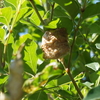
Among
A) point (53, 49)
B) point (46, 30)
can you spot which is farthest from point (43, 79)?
point (46, 30)

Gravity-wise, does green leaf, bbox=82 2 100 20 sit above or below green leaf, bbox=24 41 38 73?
above

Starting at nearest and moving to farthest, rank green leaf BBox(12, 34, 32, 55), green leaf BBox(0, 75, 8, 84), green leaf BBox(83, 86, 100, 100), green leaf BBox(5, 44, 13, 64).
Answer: green leaf BBox(83, 86, 100, 100), green leaf BBox(0, 75, 8, 84), green leaf BBox(5, 44, 13, 64), green leaf BBox(12, 34, 32, 55)

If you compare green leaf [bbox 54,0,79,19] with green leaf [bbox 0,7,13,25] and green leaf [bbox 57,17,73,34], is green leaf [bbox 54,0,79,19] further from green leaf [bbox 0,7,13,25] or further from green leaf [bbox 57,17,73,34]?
green leaf [bbox 0,7,13,25]

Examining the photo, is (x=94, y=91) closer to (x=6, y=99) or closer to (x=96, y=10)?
(x=6, y=99)

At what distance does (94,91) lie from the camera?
0.59m

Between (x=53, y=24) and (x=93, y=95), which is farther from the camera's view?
(x=53, y=24)

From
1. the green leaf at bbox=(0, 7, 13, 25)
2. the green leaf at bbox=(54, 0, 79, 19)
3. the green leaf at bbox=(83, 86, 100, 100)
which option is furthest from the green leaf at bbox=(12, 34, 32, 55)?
the green leaf at bbox=(83, 86, 100, 100)

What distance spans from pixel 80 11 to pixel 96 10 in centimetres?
7

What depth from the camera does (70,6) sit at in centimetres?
96

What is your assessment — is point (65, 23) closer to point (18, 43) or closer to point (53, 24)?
point (53, 24)

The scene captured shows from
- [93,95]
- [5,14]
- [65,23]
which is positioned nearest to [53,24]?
[65,23]

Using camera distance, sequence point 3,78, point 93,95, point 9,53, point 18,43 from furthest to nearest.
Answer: point 18,43 < point 9,53 < point 3,78 < point 93,95

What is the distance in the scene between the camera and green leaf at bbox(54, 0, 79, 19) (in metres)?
0.94

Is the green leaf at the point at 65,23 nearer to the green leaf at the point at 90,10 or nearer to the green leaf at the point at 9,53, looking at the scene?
the green leaf at the point at 90,10
